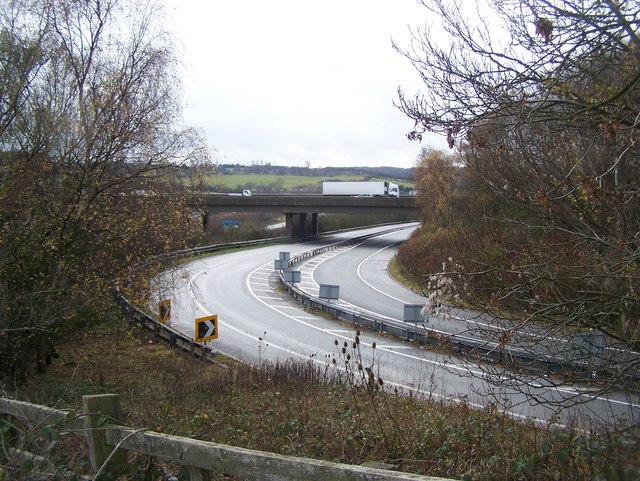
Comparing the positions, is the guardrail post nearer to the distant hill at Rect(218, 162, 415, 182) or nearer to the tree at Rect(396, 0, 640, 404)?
the tree at Rect(396, 0, 640, 404)

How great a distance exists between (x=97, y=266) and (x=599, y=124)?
13184 mm

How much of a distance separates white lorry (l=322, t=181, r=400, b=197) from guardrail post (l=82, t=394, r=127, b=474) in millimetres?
79597

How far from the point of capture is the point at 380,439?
240 inches

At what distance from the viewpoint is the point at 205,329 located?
20.0 meters

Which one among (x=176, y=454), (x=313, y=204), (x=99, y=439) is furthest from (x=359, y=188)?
(x=176, y=454)

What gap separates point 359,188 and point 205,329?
6617 centimetres

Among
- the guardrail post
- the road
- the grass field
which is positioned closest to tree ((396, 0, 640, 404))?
the road

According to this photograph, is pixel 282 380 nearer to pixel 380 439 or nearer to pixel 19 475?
pixel 380 439

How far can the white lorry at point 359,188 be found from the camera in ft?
277

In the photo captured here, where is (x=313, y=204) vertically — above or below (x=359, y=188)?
below

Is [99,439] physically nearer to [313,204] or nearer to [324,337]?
[324,337]

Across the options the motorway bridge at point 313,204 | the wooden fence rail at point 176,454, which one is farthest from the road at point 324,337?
the motorway bridge at point 313,204

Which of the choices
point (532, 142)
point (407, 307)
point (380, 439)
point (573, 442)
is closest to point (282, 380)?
point (380, 439)

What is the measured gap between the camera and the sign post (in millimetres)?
19875
